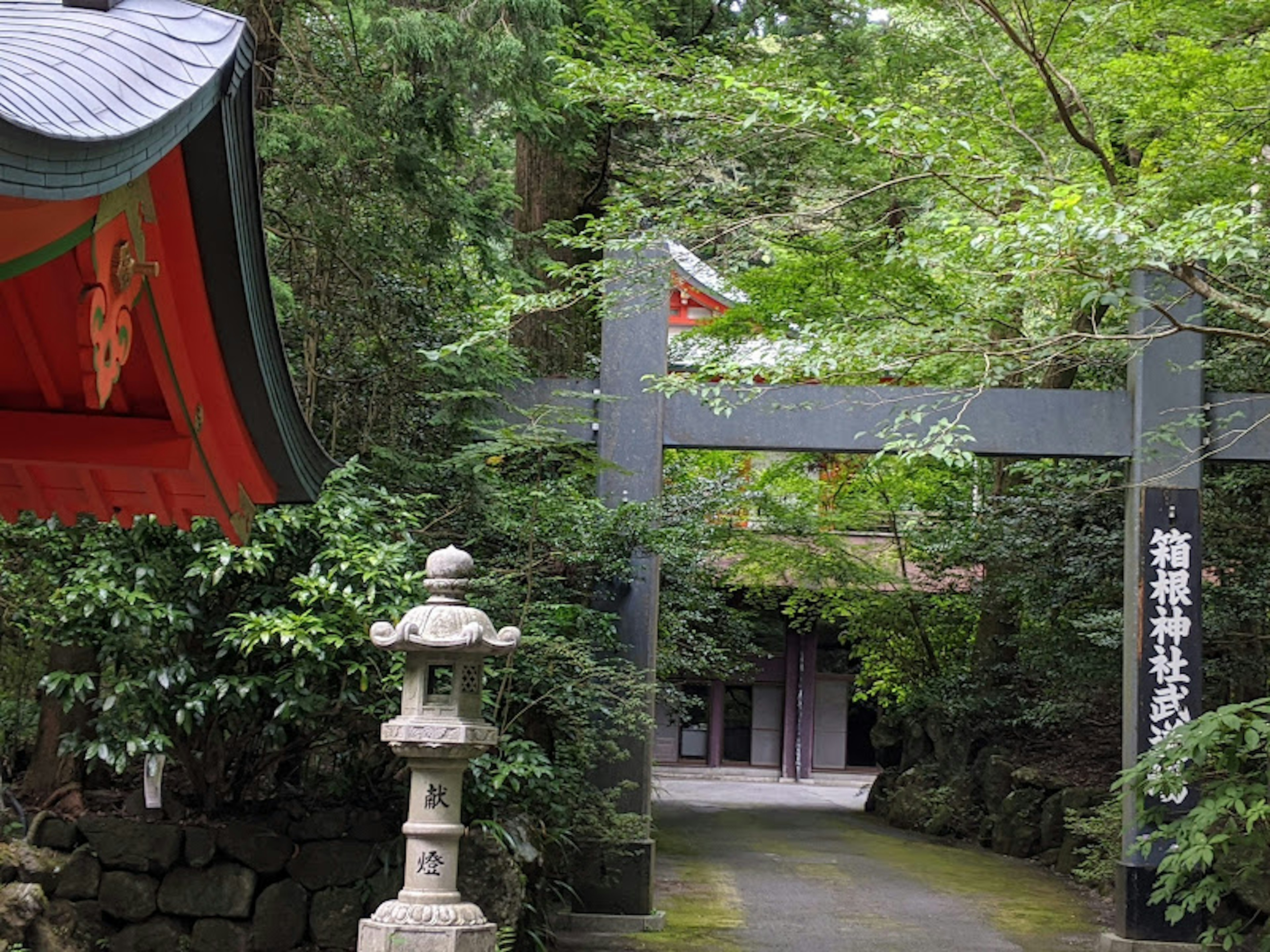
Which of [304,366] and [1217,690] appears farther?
[1217,690]

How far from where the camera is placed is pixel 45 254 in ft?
7.98

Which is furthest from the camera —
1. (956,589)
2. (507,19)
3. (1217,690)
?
(956,589)

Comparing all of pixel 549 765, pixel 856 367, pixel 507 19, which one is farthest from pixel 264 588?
pixel 507 19

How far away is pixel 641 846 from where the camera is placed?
988 centimetres

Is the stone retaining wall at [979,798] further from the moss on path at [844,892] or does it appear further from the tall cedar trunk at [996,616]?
the tall cedar trunk at [996,616]

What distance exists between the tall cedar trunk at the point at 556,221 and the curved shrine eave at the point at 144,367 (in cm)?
751

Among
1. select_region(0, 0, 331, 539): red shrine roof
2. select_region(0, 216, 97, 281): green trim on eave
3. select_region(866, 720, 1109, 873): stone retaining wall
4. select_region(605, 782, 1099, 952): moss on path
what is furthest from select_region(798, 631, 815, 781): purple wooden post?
select_region(0, 216, 97, 281): green trim on eave

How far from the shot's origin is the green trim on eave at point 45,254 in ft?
7.73

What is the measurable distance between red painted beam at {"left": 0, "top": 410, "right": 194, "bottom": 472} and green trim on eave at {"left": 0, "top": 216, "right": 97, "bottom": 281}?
1.19m

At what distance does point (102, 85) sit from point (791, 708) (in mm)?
21740

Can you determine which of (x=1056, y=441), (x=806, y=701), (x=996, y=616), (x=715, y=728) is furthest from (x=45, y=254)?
(x=715, y=728)

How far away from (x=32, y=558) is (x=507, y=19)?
465cm

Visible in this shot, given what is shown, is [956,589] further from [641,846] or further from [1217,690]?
[641,846]

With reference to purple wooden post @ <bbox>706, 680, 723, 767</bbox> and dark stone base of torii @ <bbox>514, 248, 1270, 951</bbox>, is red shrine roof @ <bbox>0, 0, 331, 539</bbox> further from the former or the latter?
purple wooden post @ <bbox>706, 680, 723, 767</bbox>
